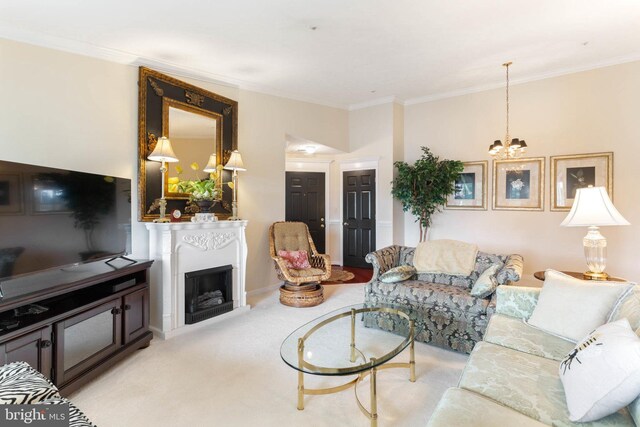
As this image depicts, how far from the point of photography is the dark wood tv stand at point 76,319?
1.97m

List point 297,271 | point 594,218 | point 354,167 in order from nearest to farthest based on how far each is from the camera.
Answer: point 594,218 → point 297,271 → point 354,167

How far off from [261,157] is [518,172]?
3872 mm

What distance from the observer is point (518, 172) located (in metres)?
4.82

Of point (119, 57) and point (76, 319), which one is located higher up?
point (119, 57)

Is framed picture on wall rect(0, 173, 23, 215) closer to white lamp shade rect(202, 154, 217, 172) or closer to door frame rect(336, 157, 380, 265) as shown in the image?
white lamp shade rect(202, 154, 217, 172)

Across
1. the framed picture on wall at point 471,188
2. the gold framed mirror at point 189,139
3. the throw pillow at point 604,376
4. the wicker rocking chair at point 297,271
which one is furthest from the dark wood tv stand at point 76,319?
the framed picture on wall at point 471,188

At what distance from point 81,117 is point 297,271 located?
293 cm

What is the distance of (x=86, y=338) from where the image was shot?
2.36 m

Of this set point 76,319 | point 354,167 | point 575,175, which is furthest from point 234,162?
point 575,175

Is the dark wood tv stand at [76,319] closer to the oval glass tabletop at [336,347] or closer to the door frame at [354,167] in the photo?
the oval glass tabletop at [336,347]

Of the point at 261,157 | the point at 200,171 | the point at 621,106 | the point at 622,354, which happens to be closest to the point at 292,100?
the point at 261,157

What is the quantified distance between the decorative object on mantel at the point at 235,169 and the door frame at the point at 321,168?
243 centimetres

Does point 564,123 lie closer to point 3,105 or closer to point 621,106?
point 621,106

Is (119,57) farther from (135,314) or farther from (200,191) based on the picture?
(135,314)
